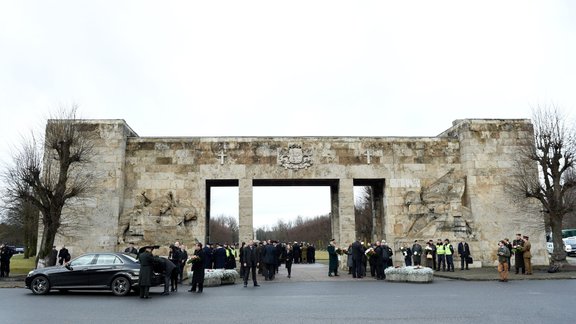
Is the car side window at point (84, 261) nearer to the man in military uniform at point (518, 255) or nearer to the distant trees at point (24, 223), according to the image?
the distant trees at point (24, 223)

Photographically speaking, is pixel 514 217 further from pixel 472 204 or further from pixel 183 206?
pixel 183 206

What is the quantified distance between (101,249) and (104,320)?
46.1ft

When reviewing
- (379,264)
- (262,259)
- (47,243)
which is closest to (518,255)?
(379,264)

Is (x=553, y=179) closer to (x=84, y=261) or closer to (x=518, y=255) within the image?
(x=518, y=255)

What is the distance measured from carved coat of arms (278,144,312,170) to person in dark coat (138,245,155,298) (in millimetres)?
11005

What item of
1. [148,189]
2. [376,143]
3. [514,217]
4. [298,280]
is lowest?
[298,280]

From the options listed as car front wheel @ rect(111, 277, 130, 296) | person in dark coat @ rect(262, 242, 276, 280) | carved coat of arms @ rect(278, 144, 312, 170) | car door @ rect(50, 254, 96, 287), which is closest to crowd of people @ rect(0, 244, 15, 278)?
car door @ rect(50, 254, 96, 287)

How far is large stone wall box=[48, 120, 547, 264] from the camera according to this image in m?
22.6

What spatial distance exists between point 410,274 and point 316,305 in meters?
7.16

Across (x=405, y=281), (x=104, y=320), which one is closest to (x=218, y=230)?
(x=405, y=281)

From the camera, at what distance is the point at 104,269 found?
13945 mm

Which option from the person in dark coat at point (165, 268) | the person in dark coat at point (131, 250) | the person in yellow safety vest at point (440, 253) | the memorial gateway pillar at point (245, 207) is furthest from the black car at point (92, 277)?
the person in yellow safety vest at point (440, 253)

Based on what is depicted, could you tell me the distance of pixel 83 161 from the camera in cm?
2183

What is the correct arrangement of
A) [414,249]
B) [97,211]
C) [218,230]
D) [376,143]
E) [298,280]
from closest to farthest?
[298,280] < [414,249] < [97,211] < [376,143] < [218,230]
